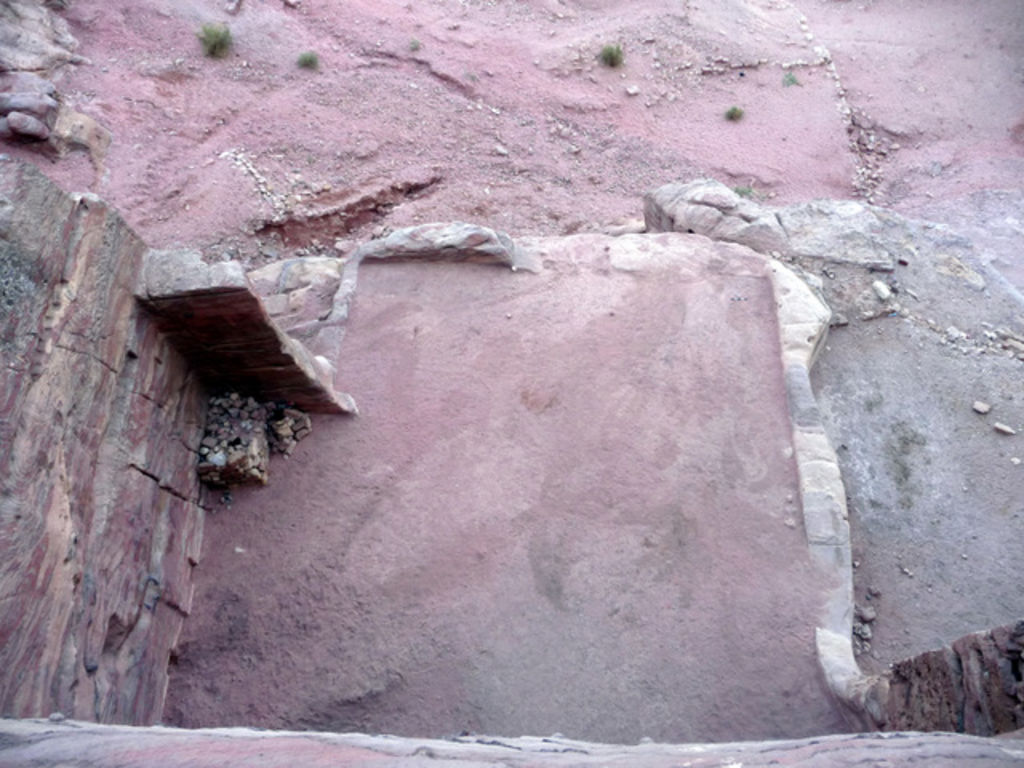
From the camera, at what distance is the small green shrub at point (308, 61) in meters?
12.4

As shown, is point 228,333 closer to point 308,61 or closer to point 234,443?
point 234,443

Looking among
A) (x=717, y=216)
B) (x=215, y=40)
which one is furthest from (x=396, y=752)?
(x=215, y=40)

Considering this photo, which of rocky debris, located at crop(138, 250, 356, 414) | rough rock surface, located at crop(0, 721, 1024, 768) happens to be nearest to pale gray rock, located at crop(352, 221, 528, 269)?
rocky debris, located at crop(138, 250, 356, 414)

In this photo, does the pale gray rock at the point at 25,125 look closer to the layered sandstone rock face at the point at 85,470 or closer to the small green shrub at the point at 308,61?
the small green shrub at the point at 308,61

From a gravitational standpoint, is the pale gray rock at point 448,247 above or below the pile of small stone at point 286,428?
above

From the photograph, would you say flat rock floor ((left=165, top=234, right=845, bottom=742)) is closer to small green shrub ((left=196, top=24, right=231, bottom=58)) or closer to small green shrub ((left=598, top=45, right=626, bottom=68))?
small green shrub ((left=196, top=24, right=231, bottom=58))

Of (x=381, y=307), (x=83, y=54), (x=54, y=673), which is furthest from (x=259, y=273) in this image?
(x=83, y=54)

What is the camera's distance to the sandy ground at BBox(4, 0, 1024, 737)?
9541 mm

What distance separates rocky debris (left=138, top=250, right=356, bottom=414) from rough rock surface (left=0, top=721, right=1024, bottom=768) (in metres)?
2.69

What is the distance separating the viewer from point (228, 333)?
210 inches

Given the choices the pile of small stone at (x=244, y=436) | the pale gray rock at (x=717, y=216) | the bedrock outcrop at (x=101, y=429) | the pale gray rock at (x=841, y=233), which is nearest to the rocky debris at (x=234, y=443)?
the pile of small stone at (x=244, y=436)

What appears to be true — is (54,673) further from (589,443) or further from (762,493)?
(762,493)

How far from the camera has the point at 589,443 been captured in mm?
6098

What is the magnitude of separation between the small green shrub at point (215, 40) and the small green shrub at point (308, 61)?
1.14 metres
